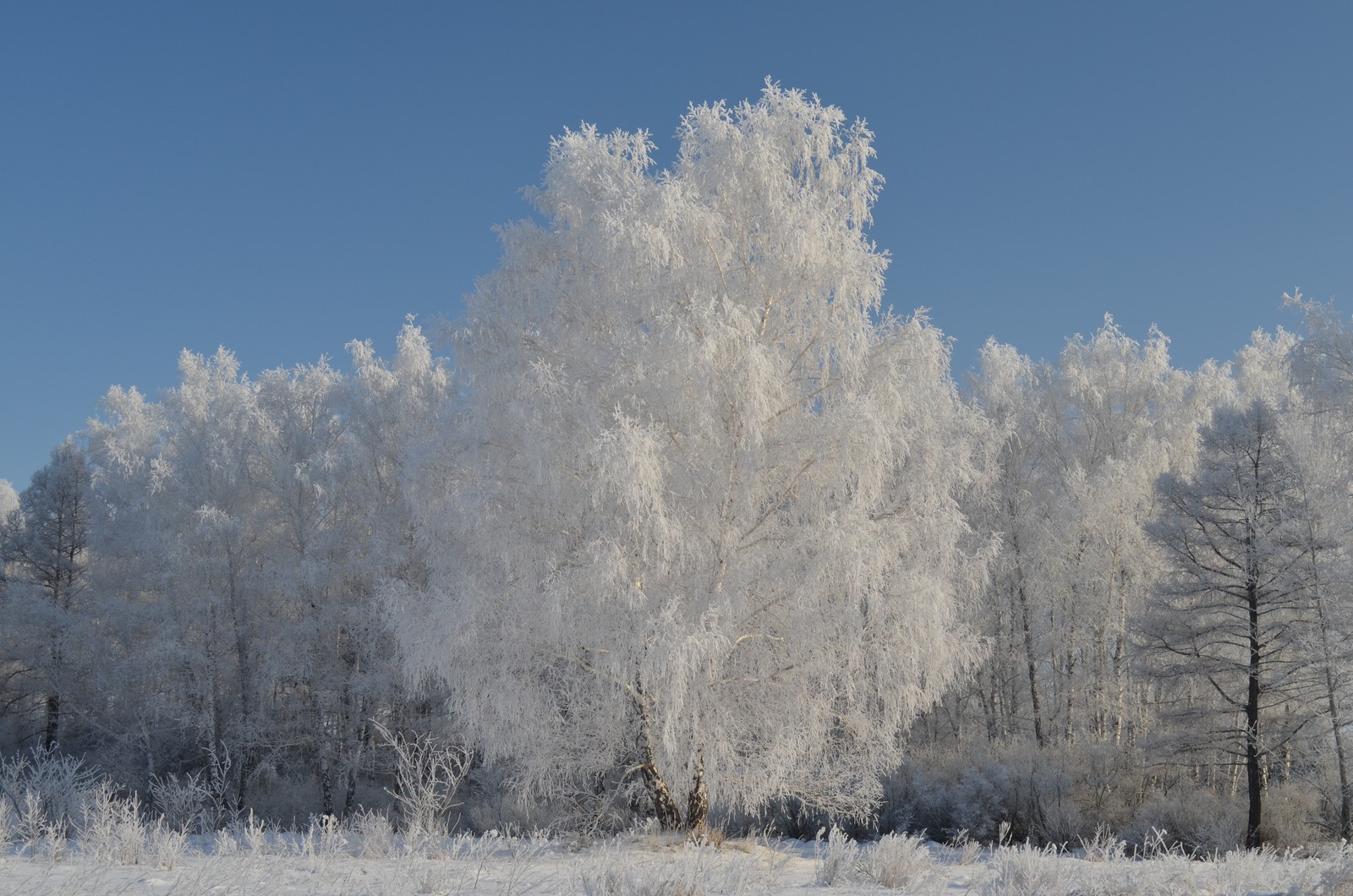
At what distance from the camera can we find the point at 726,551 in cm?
982

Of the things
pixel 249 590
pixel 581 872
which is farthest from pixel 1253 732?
pixel 249 590

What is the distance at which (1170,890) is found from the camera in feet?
18.6

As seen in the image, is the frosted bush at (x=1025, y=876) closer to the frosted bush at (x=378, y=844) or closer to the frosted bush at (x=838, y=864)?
the frosted bush at (x=838, y=864)

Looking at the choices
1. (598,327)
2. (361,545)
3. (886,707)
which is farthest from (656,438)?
(361,545)

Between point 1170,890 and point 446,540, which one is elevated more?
point 446,540

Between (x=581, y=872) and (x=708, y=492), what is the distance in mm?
4888

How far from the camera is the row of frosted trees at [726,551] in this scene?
9539 millimetres

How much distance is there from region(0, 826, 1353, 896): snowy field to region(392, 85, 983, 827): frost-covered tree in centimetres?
223

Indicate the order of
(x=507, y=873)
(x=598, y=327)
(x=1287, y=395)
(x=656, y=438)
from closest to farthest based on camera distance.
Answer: (x=507, y=873)
(x=656, y=438)
(x=598, y=327)
(x=1287, y=395)

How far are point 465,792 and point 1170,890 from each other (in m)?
16.1

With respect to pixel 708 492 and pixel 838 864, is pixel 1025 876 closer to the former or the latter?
pixel 838 864

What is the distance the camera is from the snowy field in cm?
532

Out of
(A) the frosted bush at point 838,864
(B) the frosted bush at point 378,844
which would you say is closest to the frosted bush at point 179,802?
(B) the frosted bush at point 378,844

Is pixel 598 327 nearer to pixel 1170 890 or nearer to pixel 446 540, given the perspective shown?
pixel 446 540
